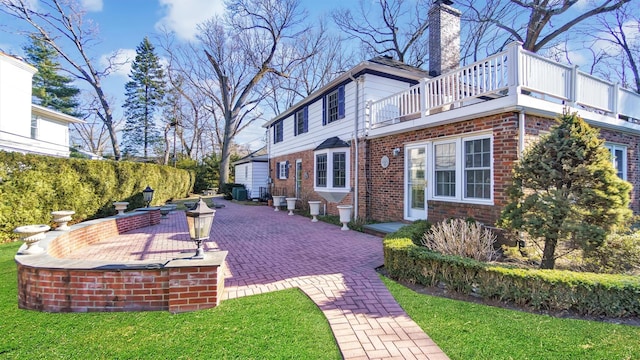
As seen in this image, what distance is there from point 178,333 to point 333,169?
841 centimetres

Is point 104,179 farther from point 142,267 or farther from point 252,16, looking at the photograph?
point 252,16

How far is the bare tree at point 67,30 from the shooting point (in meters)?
16.4

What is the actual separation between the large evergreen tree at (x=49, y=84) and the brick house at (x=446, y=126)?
28.5m

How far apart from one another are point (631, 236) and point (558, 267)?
1.06 meters

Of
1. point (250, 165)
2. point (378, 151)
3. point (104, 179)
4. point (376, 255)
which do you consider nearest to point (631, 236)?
point (376, 255)

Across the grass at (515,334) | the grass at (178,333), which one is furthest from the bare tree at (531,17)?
the grass at (178,333)

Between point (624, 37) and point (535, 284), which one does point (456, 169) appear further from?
point (624, 37)

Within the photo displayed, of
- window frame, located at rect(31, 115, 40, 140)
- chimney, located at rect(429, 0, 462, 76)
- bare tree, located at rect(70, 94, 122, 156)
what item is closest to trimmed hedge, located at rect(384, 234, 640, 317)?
chimney, located at rect(429, 0, 462, 76)

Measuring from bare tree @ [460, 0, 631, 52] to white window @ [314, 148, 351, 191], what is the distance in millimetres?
11994

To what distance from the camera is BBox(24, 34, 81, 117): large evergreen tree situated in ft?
84.9

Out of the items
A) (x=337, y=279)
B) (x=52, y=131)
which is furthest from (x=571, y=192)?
(x=52, y=131)

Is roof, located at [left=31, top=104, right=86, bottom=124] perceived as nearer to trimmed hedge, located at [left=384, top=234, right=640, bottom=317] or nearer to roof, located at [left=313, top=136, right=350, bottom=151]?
roof, located at [left=313, top=136, right=350, bottom=151]

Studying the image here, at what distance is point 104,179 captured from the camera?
9297mm

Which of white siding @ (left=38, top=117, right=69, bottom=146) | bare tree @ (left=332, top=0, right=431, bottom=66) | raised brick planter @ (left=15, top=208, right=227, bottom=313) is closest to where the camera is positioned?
raised brick planter @ (left=15, top=208, right=227, bottom=313)
